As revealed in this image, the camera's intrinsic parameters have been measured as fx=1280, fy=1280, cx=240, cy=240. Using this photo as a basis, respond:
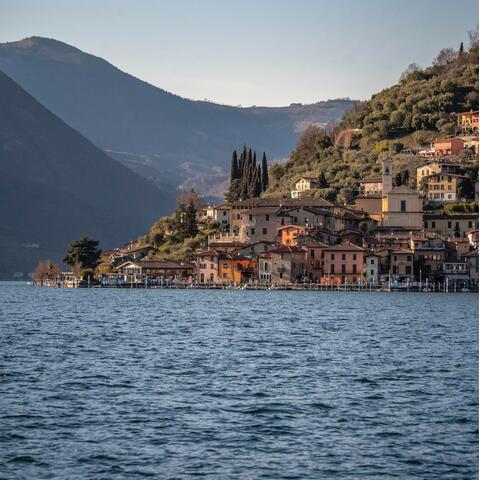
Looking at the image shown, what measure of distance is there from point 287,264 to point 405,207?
17080 millimetres

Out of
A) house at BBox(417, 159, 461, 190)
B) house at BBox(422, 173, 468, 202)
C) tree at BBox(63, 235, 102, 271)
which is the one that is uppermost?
house at BBox(417, 159, 461, 190)

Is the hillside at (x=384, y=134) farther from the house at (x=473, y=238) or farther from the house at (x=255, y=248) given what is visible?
the house at (x=473, y=238)

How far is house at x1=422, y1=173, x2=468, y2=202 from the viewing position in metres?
155

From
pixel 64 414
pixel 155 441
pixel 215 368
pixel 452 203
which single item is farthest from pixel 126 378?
pixel 452 203

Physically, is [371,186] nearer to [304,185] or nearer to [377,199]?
[377,199]

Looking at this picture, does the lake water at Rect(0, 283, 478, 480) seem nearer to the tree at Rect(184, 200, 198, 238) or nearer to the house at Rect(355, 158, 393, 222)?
the house at Rect(355, 158, 393, 222)

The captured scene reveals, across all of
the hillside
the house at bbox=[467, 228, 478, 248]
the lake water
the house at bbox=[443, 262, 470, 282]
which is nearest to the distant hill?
the hillside

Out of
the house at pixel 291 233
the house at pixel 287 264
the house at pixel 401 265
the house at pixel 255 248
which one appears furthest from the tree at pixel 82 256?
the house at pixel 401 265

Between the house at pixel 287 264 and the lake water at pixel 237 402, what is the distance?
70.2 m

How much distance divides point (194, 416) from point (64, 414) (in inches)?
139

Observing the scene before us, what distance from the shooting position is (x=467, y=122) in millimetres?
182625

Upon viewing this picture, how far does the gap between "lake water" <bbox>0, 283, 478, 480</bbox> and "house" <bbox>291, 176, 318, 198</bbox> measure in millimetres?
99366

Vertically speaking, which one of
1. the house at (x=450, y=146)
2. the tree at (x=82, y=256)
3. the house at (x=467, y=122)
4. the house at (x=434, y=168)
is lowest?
the tree at (x=82, y=256)

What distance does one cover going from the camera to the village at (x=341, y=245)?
138 meters
